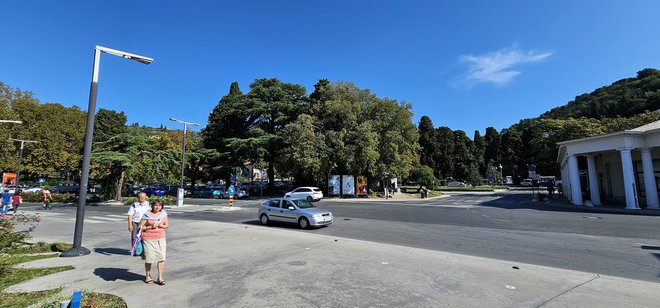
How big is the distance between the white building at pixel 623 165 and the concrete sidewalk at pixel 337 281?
22001 mm

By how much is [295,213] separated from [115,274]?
8966 mm

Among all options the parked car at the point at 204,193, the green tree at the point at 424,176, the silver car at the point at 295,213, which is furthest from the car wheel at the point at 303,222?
the green tree at the point at 424,176

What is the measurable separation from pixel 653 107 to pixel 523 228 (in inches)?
2409

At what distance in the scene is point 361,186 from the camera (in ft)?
137

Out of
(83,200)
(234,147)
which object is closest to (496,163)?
(234,147)

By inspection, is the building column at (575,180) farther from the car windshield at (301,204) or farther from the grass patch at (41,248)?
the grass patch at (41,248)

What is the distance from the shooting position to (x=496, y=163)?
305ft

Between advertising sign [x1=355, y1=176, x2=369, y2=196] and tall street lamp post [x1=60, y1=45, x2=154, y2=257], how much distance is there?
33519mm

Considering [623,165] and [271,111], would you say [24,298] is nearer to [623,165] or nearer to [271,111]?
[623,165]

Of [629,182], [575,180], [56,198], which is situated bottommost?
[56,198]

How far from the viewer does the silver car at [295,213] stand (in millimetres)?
15008

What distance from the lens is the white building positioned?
22234 mm

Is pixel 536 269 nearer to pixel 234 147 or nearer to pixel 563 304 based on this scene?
pixel 563 304

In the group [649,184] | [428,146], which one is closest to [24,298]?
[649,184]
